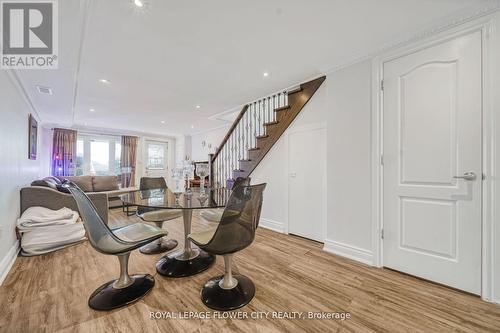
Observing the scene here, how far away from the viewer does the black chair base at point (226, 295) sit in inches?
57.3

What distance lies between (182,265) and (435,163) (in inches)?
106

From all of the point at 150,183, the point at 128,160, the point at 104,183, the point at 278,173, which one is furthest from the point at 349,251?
the point at 128,160

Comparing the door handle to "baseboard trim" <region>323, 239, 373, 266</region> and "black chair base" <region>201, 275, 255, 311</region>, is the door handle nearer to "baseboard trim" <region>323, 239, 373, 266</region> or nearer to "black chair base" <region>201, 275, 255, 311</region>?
"baseboard trim" <region>323, 239, 373, 266</region>

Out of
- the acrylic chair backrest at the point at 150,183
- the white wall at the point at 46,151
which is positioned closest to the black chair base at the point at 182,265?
the acrylic chair backrest at the point at 150,183

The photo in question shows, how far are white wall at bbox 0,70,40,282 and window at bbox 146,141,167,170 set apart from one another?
14.2 ft

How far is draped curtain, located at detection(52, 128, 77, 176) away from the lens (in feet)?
17.6

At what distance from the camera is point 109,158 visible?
6.40 metres

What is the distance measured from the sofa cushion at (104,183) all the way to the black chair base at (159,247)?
136 inches

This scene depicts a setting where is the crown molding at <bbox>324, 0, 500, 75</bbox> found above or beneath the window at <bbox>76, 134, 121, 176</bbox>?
above

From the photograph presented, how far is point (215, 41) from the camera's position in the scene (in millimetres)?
1955

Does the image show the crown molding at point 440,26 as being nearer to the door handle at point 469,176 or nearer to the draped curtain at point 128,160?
the door handle at point 469,176

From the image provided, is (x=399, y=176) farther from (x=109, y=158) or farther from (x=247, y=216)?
(x=109, y=158)

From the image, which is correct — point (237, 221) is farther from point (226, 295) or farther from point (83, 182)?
point (83, 182)

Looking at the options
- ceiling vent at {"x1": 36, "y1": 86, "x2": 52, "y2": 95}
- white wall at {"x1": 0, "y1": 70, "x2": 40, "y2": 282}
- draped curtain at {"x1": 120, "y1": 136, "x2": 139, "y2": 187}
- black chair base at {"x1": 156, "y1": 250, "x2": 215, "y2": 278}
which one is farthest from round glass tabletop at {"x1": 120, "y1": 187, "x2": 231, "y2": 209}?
draped curtain at {"x1": 120, "y1": 136, "x2": 139, "y2": 187}
